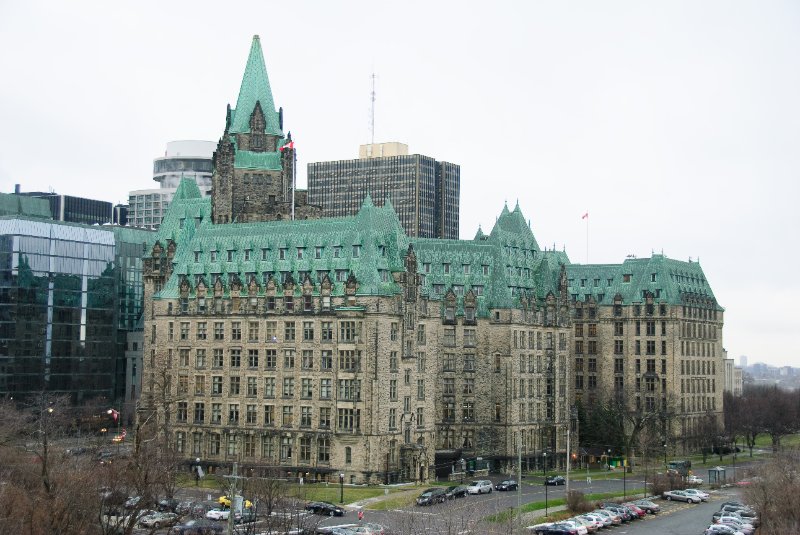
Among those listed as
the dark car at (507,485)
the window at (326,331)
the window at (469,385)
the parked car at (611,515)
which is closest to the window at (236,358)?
the window at (326,331)

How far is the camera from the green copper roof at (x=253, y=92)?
187 m

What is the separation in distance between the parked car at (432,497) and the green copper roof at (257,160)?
65.0m

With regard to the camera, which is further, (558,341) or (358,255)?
(558,341)

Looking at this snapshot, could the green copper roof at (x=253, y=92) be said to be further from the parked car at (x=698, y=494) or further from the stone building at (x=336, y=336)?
the parked car at (x=698, y=494)

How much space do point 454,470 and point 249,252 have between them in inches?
1480

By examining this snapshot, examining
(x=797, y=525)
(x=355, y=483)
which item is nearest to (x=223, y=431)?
(x=355, y=483)

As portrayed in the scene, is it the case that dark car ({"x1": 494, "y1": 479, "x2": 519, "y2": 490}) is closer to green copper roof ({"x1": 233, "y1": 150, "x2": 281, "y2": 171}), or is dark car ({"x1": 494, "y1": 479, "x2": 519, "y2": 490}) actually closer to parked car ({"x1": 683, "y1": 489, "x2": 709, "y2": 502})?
parked car ({"x1": 683, "y1": 489, "x2": 709, "y2": 502})

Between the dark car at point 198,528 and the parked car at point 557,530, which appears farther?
the parked car at point 557,530

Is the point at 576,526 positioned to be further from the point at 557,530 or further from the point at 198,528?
the point at 198,528

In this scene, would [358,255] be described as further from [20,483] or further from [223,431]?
[20,483]

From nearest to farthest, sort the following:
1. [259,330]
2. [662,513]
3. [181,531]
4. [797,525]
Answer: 1. [797,525]
2. [181,531]
3. [662,513]
4. [259,330]

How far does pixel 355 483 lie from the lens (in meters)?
152

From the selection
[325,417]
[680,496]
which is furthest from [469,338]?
[680,496]

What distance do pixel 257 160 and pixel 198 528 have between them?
280ft
